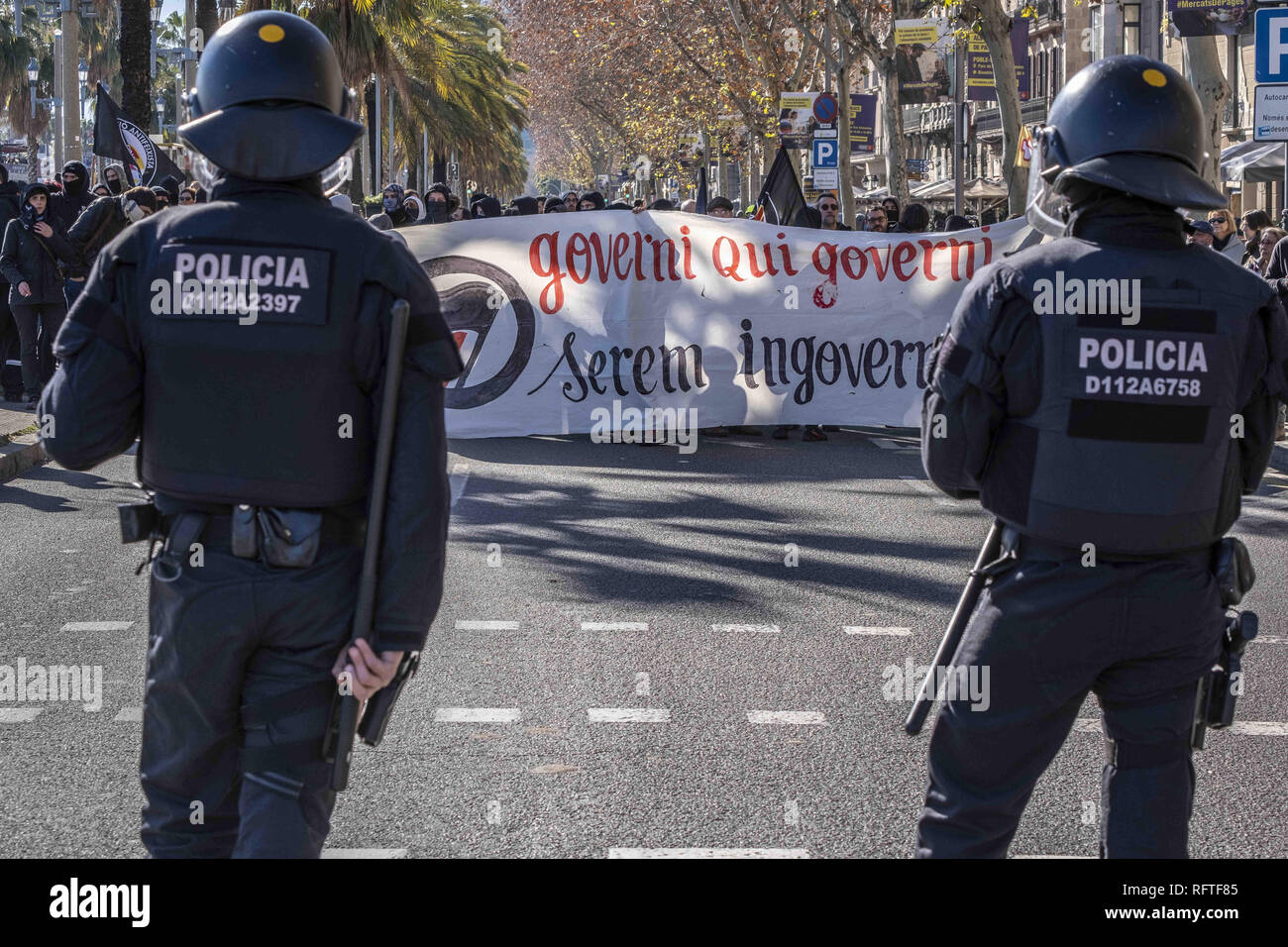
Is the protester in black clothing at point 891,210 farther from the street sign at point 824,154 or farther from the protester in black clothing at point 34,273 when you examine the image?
the street sign at point 824,154

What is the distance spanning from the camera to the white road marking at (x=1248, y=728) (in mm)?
5551

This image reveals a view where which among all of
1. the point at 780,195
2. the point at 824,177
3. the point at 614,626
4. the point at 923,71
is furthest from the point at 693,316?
the point at 824,177

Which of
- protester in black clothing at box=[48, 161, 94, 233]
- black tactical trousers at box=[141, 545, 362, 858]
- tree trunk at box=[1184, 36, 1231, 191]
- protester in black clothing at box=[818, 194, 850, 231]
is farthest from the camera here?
tree trunk at box=[1184, 36, 1231, 191]

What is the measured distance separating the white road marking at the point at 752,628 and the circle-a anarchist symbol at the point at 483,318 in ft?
20.5

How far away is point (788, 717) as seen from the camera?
570cm

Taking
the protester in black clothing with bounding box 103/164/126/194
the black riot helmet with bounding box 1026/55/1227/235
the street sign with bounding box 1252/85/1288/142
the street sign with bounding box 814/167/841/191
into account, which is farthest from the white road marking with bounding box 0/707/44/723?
the street sign with bounding box 814/167/841/191

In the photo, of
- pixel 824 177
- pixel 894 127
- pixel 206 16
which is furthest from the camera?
pixel 824 177

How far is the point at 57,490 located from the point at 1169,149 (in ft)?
29.5

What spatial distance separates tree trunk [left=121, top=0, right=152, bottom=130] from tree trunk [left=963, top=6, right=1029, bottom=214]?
10860 millimetres

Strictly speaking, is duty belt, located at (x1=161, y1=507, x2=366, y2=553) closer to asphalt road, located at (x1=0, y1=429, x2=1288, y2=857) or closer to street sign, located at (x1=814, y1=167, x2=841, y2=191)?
asphalt road, located at (x1=0, y1=429, x2=1288, y2=857)

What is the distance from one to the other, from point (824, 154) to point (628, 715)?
26.1m

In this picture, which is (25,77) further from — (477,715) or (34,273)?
(477,715)

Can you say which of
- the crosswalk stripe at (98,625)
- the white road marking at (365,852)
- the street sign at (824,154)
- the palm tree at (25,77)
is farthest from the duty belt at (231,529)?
the palm tree at (25,77)

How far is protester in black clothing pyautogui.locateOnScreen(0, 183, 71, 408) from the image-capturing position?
1415 cm
